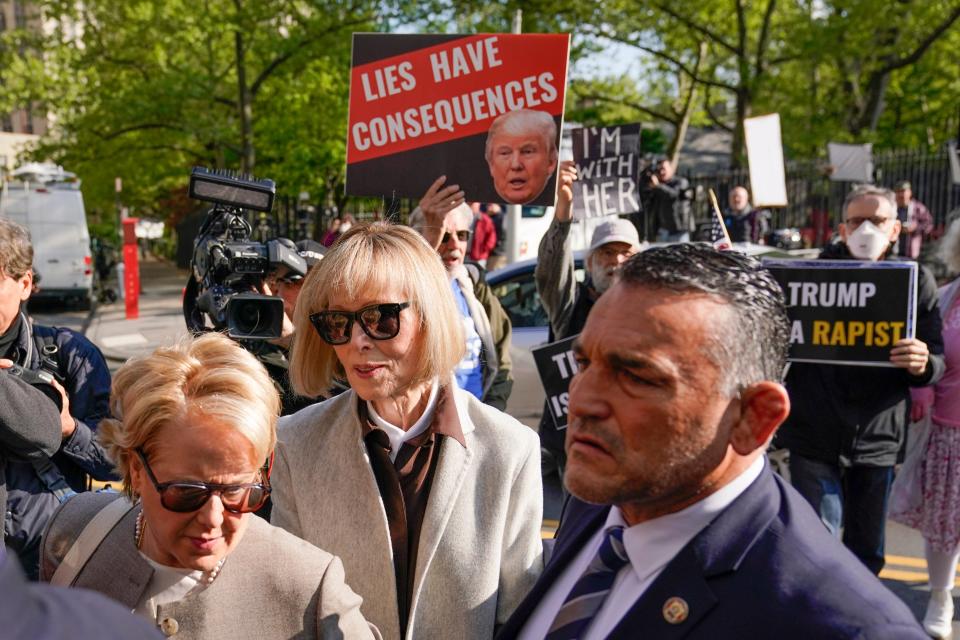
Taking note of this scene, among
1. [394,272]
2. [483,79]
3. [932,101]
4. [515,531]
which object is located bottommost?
[515,531]

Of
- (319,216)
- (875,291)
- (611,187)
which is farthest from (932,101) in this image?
(875,291)

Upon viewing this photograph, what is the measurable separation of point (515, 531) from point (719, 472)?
90cm

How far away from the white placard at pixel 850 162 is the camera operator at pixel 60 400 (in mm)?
14003

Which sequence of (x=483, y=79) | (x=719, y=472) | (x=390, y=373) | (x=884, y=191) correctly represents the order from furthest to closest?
(x=884, y=191) < (x=483, y=79) < (x=390, y=373) < (x=719, y=472)

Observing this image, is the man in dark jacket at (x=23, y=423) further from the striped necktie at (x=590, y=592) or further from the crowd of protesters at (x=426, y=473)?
the striped necktie at (x=590, y=592)

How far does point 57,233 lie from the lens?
69.2 feet

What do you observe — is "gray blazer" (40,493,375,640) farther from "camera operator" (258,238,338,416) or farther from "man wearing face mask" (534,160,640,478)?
"man wearing face mask" (534,160,640,478)

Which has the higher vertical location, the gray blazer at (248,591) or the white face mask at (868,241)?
the white face mask at (868,241)

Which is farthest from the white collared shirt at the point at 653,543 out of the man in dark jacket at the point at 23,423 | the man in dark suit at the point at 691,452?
the man in dark jacket at the point at 23,423

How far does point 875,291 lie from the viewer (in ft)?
14.0

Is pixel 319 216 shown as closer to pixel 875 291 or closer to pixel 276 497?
pixel 875 291

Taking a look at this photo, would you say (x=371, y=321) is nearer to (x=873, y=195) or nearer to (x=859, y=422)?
(x=859, y=422)

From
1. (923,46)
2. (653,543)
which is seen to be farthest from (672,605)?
(923,46)

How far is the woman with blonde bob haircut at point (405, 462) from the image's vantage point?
233 cm
